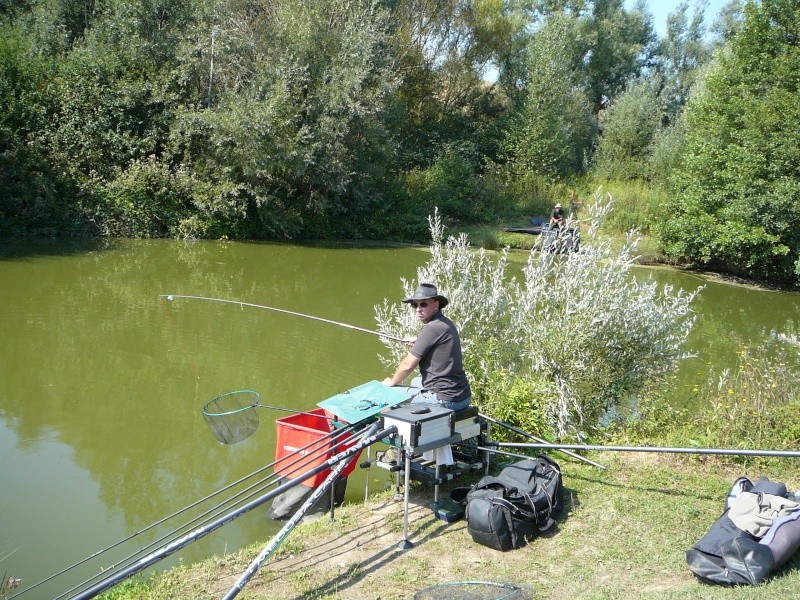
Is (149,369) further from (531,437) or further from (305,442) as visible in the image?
(531,437)

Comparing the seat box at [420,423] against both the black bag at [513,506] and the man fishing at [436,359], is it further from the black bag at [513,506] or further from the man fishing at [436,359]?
the black bag at [513,506]

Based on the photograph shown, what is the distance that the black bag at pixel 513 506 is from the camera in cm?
469

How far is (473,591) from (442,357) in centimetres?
181

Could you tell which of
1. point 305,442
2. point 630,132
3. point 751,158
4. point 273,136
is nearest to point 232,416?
point 305,442

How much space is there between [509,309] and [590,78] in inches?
1447

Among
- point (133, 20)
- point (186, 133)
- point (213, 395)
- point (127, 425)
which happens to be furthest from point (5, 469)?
point (133, 20)

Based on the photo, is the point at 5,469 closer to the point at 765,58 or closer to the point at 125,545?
the point at 125,545

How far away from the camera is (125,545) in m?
5.85

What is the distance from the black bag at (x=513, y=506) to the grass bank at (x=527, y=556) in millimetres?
82

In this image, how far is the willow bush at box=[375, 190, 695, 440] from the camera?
22.1 ft

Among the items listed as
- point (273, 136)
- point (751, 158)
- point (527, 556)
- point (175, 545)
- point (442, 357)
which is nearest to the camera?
point (175, 545)

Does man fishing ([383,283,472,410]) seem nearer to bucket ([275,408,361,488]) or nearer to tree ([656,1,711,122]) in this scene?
bucket ([275,408,361,488])

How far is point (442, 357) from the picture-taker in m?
5.54

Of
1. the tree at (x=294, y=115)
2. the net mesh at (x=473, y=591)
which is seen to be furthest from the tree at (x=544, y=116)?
the net mesh at (x=473, y=591)
